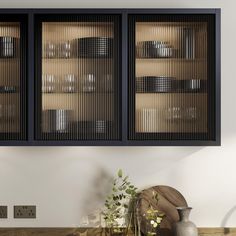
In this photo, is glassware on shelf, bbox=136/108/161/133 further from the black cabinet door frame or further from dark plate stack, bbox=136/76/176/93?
the black cabinet door frame

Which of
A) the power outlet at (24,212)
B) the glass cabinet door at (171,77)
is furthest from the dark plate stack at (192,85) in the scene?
the power outlet at (24,212)

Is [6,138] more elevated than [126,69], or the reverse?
[126,69]

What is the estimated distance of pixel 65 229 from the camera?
10.7ft

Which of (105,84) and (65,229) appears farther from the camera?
(65,229)

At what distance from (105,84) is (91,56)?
19cm

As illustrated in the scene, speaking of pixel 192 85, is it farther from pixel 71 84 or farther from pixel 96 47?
pixel 71 84

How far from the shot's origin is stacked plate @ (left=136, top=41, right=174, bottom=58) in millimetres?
3020

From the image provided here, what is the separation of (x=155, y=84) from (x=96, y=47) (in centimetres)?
42

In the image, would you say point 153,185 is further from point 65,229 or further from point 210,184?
point 65,229

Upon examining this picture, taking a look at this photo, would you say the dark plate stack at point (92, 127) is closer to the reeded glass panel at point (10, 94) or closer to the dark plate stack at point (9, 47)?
the reeded glass panel at point (10, 94)

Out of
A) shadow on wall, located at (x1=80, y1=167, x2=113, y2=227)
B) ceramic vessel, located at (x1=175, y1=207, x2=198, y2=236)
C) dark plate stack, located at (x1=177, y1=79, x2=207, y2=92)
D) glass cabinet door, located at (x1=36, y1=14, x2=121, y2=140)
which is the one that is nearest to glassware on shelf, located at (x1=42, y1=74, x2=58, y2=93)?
glass cabinet door, located at (x1=36, y1=14, x2=121, y2=140)

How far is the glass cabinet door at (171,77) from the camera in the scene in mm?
2998

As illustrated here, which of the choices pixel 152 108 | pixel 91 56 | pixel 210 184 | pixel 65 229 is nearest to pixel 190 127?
pixel 152 108

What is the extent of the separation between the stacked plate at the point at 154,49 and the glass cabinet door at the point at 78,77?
14 cm
